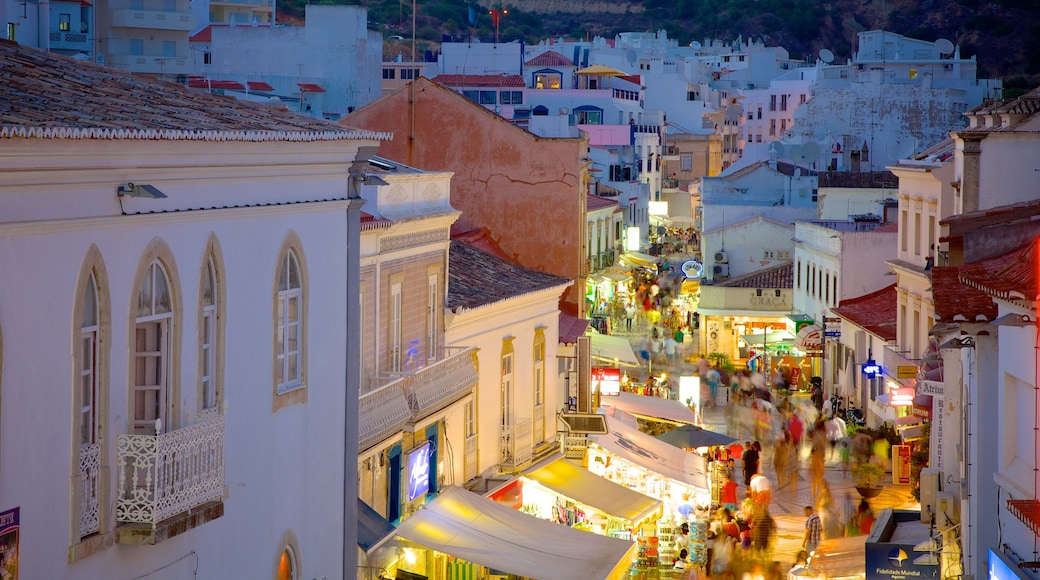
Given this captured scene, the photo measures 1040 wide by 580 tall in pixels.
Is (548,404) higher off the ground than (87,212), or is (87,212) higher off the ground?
(87,212)

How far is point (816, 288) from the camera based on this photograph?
4906 cm

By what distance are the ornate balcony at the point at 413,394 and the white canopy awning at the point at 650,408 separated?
10.2 meters

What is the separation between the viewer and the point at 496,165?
33.4m

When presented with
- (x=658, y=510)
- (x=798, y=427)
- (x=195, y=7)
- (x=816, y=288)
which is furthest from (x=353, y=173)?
(x=195, y=7)

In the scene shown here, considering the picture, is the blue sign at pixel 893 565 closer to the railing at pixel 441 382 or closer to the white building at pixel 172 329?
the railing at pixel 441 382

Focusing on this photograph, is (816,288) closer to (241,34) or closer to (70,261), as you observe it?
(241,34)

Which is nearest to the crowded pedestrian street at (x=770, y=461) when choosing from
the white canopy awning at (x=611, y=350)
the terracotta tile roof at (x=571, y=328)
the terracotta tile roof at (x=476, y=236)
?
the white canopy awning at (x=611, y=350)

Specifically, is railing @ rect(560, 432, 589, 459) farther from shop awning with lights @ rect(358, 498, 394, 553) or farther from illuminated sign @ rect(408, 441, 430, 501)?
shop awning with lights @ rect(358, 498, 394, 553)

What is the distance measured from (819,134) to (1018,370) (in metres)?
69.0

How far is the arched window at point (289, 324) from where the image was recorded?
46.5 ft

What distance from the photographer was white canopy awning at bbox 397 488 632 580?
708 inches

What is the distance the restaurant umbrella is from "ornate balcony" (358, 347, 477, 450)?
368 inches

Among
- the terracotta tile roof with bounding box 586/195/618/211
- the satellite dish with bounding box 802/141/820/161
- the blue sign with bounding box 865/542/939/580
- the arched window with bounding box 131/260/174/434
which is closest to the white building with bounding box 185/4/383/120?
the terracotta tile roof with bounding box 586/195/618/211

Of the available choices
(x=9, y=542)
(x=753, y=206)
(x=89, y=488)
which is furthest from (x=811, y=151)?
(x=9, y=542)
